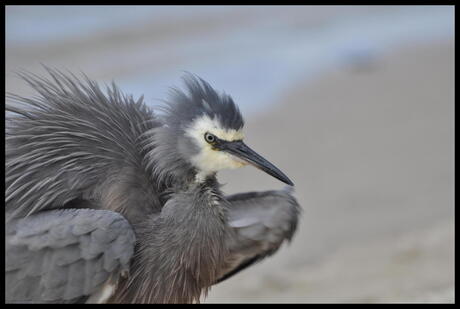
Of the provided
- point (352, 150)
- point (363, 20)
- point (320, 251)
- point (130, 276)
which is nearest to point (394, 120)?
point (352, 150)

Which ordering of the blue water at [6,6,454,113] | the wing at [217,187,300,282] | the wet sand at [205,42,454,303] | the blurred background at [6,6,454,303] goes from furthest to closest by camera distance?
the blue water at [6,6,454,113], the blurred background at [6,6,454,303], the wet sand at [205,42,454,303], the wing at [217,187,300,282]

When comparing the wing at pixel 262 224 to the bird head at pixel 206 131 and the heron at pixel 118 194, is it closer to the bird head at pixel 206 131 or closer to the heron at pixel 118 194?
the heron at pixel 118 194

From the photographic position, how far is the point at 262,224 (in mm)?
4465

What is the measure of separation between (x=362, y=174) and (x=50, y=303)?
515 centimetres

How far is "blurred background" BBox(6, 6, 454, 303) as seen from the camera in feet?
21.1

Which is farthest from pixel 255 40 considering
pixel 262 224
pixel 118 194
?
pixel 118 194

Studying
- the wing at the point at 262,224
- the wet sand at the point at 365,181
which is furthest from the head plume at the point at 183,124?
the wet sand at the point at 365,181

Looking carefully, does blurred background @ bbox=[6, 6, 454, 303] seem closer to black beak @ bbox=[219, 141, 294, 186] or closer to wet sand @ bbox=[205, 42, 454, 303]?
wet sand @ bbox=[205, 42, 454, 303]

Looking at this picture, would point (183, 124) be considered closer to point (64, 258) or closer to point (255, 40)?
point (64, 258)

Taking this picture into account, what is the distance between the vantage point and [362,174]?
Answer: 8453 mm

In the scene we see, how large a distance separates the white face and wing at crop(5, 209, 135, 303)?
0.59 m

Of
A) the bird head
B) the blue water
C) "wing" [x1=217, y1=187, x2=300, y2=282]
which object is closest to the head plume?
the bird head

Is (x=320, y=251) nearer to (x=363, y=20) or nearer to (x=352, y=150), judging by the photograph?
(x=352, y=150)

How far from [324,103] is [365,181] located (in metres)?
2.80
